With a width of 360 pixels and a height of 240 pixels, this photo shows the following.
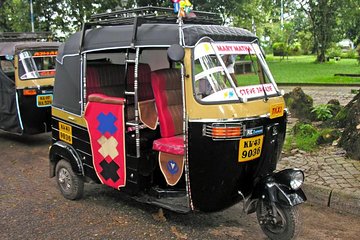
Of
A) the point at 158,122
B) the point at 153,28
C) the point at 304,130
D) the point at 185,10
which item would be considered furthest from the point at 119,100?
the point at 304,130

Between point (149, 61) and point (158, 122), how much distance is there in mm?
1496

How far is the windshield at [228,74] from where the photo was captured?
3965 millimetres

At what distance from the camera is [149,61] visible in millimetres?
5805

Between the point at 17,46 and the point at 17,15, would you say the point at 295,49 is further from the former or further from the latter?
the point at 17,46

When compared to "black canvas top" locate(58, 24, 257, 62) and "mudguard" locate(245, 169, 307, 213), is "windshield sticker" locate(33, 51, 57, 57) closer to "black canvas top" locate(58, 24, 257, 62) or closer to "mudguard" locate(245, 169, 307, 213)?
"black canvas top" locate(58, 24, 257, 62)

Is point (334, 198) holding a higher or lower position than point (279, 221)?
lower

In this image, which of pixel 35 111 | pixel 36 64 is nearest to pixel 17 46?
pixel 36 64

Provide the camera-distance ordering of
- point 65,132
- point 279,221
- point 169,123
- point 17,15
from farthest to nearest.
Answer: point 17,15, point 65,132, point 169,123, point 279,221

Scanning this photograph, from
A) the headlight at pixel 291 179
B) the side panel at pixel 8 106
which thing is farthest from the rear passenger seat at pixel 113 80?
the side panel at pixel 8 106

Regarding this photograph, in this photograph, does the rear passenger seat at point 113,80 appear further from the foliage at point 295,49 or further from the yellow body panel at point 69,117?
the foliage at point 295,49

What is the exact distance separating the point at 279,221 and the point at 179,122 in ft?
4.68

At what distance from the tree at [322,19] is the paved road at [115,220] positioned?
83.5 ft

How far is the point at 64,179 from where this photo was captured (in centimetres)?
546

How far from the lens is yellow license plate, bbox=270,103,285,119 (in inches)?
164
